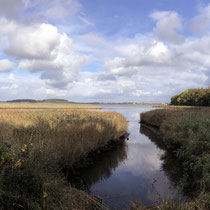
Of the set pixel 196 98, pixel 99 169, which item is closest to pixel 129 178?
pixel 99 169

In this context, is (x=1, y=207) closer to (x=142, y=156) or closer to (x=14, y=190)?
(x=14, y=190)

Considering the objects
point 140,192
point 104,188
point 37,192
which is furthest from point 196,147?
point 37,192

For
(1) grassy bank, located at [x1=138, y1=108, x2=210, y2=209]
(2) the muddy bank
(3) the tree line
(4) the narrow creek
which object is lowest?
(4) the narrow creek

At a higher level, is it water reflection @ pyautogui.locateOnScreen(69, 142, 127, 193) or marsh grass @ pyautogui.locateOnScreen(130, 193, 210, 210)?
marsh grass @ pyautogui.locateOnScreen(130, 193, 210, 210)

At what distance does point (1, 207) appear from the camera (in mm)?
3129

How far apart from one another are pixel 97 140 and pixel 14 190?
902cm

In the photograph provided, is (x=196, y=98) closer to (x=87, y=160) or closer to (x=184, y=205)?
(x=87, y=160)

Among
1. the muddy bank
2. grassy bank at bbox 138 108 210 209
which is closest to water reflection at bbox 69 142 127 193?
the muddy bank

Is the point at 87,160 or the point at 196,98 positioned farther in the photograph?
the point at 196,98

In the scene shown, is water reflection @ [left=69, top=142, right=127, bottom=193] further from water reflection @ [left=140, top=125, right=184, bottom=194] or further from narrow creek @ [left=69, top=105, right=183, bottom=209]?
water reflection @ [left=140, top=125, right=184, bottom=194]

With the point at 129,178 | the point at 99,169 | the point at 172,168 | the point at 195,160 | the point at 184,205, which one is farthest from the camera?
the point at 172,168

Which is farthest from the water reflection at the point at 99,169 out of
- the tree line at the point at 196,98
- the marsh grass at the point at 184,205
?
the tree line at the point at 196,98

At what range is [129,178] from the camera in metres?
9.14

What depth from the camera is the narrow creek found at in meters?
7.16
